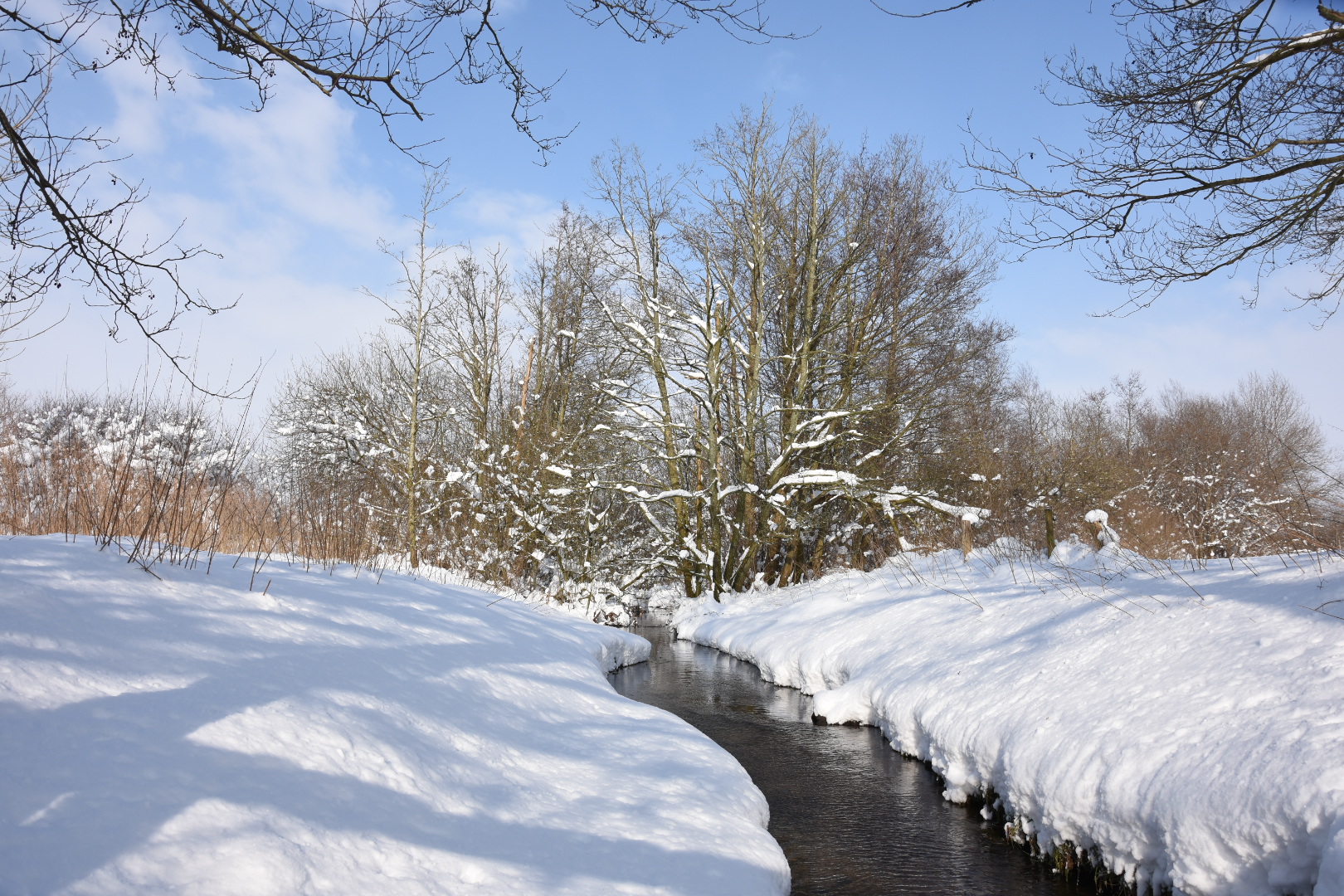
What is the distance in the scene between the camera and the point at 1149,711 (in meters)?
4.32

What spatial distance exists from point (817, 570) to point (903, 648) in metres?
10.0

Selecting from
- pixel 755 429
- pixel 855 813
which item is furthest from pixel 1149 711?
pixel 755 429

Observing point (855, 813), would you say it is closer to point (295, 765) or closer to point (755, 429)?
point (295, 765)

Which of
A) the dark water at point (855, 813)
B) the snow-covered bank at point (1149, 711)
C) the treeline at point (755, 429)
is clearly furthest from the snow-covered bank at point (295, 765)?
the treeline at point (755, 429)

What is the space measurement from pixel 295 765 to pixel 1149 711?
15.5 feet

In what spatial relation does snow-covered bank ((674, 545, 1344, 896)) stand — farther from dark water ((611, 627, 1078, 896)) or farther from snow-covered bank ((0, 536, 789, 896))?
snow-covered bank ((0, 536, 789, 896))

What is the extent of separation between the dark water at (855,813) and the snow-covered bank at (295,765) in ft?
2.04

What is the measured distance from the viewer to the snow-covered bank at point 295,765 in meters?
2.10

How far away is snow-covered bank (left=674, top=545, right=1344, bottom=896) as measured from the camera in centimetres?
325

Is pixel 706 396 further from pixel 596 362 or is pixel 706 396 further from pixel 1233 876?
pixel 1233 876

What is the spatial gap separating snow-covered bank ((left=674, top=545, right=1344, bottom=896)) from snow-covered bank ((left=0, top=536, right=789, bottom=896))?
1979mm

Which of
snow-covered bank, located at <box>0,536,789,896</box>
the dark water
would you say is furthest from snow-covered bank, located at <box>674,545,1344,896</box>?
snow-covered bank, located at <box>0,536,789,896</box>

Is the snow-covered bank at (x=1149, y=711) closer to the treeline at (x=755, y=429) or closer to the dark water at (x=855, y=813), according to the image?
the dark water at (x=855, y=813)

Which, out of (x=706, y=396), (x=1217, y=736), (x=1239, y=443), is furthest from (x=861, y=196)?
(x=1239, y=443)
